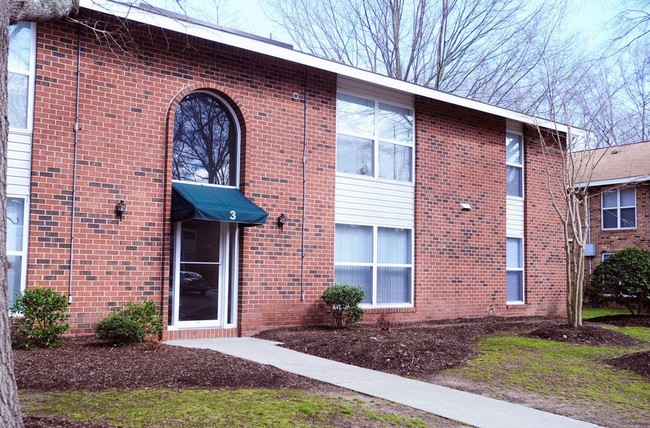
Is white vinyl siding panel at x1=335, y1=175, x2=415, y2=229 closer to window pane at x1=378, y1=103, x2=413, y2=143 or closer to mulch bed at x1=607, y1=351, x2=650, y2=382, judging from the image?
window pane at x1=378, y1=103, x2=413, y2=143

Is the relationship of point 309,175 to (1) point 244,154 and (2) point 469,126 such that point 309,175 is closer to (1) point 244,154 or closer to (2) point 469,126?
(1) point 244,154

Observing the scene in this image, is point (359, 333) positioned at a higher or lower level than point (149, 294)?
lower

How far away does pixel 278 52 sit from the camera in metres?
11.5

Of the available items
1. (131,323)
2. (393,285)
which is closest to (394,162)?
(393,285)

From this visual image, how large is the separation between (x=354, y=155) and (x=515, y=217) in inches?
215

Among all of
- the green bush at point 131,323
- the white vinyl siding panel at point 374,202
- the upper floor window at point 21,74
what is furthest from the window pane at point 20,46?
the white vinyl siding panel at point 374,202

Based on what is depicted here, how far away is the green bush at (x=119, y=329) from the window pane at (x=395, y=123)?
697 cm

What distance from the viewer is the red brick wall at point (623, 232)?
74.7 ft

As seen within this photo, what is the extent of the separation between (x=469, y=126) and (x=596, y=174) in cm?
1122

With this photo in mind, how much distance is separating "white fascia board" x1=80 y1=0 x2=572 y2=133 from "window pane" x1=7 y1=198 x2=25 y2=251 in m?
3.05

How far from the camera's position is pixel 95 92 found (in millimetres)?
10102

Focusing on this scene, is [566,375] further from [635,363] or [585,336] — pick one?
[585,336]

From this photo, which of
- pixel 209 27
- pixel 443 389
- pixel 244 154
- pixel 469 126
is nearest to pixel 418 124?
pixel 469 126

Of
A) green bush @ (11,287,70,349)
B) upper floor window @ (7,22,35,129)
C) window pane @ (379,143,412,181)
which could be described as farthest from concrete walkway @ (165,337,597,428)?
window pane @ (379,143,412,181)
